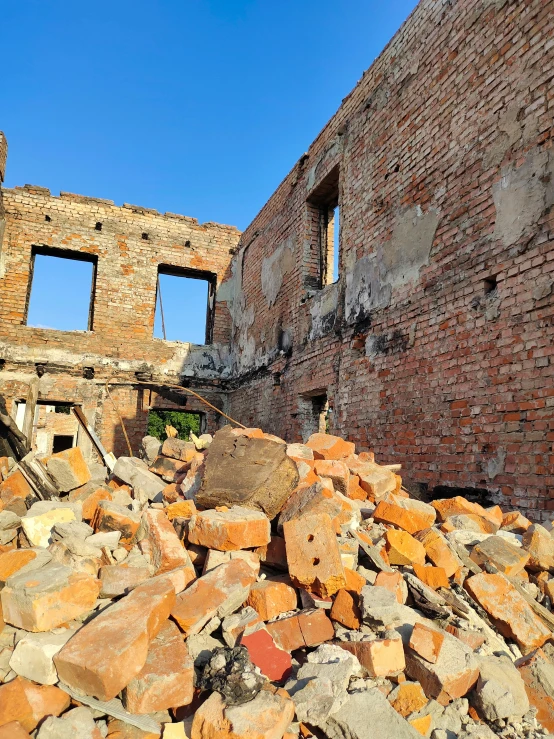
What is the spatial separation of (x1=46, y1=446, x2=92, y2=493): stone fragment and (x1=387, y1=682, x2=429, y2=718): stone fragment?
9.48ft

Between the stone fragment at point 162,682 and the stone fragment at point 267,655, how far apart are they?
11.6 inches

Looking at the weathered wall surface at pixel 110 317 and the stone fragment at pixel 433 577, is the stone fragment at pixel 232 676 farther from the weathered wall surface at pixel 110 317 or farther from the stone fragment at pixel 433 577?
the weathered wall surface at pixel 110 317

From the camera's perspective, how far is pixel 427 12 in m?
5.83

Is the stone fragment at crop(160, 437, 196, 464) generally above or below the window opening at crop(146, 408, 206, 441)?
below

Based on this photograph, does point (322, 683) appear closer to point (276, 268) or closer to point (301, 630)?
point (301, 630)

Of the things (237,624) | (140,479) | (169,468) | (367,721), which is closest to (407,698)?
(367,721)

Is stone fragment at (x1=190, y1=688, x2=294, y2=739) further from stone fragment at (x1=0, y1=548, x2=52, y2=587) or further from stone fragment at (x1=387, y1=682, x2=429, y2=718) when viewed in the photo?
stone fragment at (x1=0, y1=548, x2=52, y2=587)

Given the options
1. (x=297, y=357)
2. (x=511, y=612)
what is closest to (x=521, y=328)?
(x=511, y=612)

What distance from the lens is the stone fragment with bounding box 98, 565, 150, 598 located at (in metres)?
2.53

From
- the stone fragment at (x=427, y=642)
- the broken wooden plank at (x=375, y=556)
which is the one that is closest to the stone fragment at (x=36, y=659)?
the stone fragment at (x=427, y=642)

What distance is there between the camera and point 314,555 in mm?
2660

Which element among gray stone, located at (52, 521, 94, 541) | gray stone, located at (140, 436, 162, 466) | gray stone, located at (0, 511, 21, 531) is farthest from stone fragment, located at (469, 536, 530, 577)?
gray stone, located at (140, 436, 162, 466)

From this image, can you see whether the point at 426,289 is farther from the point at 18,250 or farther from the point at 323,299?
the point at 18,250

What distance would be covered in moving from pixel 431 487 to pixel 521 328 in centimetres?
182
